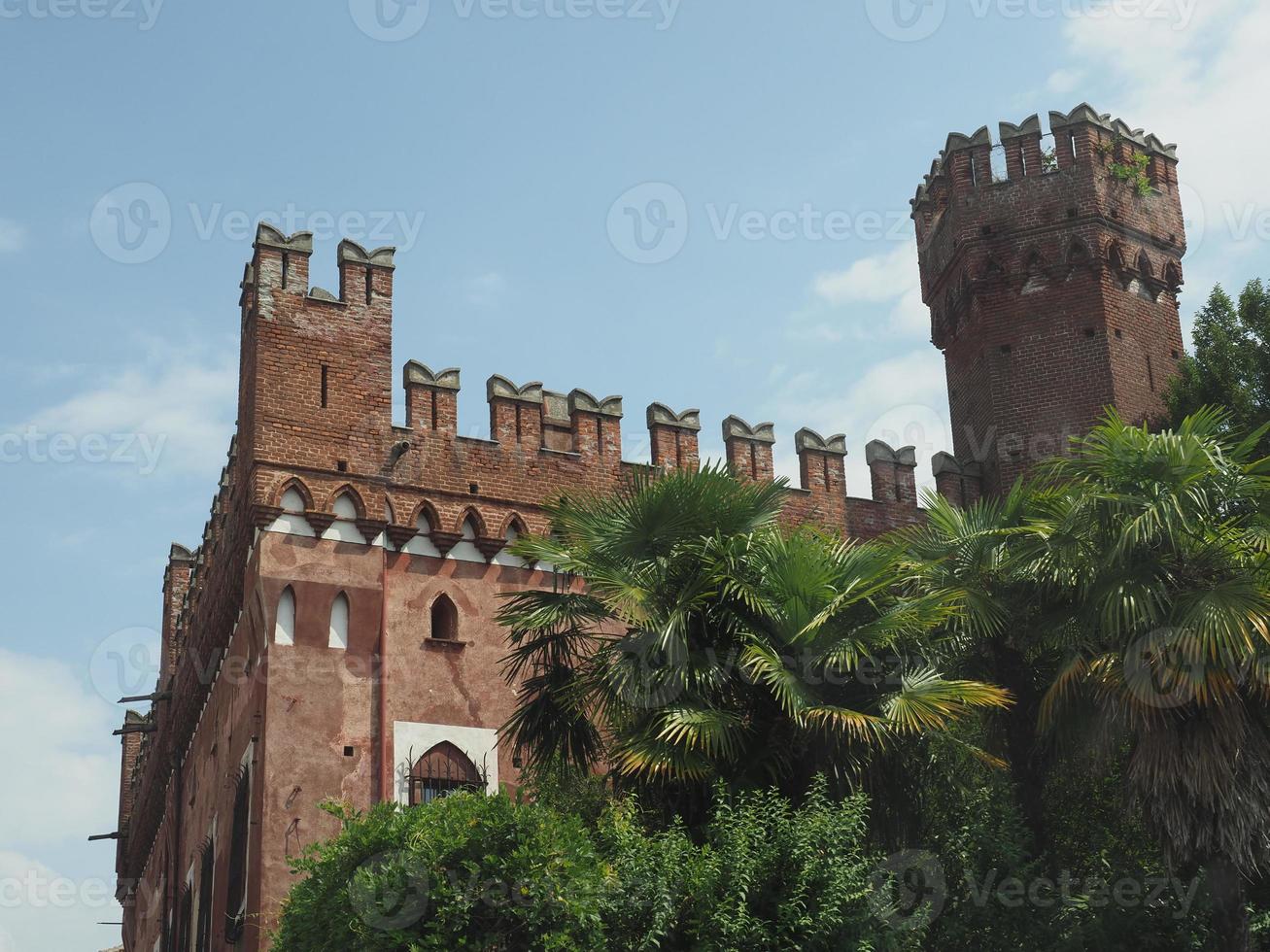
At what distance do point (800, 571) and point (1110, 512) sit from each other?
9.52 feet

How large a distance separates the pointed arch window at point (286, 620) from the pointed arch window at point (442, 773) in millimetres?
2000

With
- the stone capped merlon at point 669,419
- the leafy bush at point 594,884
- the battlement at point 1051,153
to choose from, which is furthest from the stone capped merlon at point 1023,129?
the leafy bush at point 594,884

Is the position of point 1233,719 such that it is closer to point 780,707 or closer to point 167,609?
point 780,707

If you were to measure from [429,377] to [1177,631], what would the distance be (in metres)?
10.1

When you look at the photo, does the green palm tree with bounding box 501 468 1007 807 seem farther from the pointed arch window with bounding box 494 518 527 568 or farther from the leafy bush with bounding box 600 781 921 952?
the pointed arch window with bounding box 494 518 527 568

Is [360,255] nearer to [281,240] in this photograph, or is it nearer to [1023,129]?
[281,240]

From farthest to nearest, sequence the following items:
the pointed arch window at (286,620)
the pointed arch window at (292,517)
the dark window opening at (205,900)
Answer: the dark window opening at (205,900)
the pointed arch window at (292,517)
the pointed arch window at (286,620)

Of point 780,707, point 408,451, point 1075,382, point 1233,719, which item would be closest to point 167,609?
point 408,451

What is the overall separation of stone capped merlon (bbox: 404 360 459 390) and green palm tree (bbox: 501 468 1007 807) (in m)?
4.68

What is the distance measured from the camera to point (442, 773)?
65.2ft

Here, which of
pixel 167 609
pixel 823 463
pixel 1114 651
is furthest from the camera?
pixel 167 609

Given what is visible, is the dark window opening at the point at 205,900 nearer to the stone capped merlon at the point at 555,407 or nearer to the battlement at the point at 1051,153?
the stone capped merlon at the point at 555,407

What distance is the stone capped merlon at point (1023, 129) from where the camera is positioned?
84.2 ft

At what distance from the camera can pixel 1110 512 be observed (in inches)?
643
